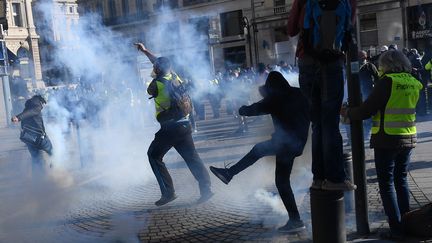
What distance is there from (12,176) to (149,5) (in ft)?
24.7

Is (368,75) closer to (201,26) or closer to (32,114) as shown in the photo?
(32,114)

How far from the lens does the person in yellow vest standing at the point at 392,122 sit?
4512 mm

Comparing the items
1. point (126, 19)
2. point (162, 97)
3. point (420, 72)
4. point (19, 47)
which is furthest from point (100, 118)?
point (162, 97)

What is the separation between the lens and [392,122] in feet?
15.0

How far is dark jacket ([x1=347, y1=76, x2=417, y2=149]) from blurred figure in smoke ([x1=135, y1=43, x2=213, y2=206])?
8.48 feet

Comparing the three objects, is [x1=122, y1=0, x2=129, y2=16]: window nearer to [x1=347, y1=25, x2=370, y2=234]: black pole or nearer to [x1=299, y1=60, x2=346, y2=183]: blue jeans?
[x1=347, y1=25, x2=370, y2=234]: black pole

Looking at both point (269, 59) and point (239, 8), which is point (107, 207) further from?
point (269, 59)

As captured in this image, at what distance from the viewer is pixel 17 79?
80.4ft

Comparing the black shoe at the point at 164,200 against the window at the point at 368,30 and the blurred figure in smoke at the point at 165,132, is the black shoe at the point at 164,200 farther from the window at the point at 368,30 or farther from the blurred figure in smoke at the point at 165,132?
the window at the point at 368,30

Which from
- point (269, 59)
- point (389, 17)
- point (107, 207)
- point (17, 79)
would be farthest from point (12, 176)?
point (389, 17)

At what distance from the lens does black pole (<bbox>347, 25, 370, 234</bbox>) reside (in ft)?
14.9

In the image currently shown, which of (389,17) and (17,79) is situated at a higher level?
(389,17)

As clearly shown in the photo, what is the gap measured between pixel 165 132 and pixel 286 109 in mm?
1907

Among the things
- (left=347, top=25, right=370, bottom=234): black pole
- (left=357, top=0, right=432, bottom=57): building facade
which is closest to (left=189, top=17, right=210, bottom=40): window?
(left=347, top=25, right=370, bottom=234): black pole
